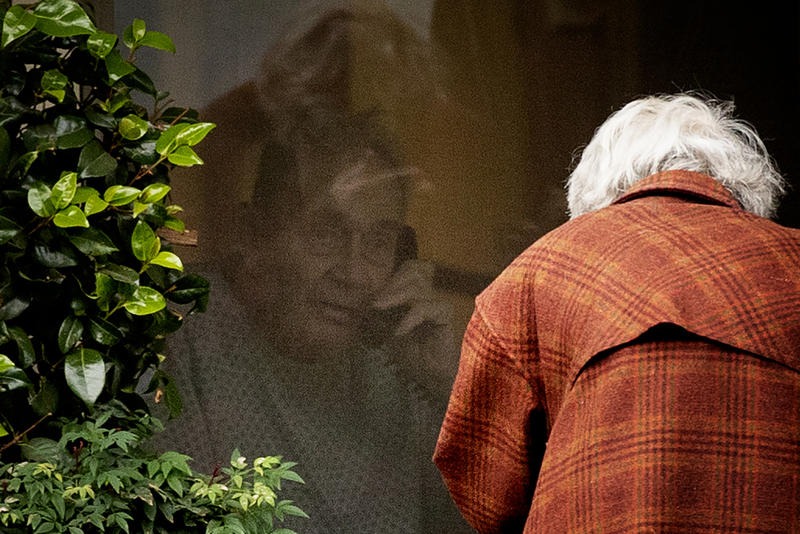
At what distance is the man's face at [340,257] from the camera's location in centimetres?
348

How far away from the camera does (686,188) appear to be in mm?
1755

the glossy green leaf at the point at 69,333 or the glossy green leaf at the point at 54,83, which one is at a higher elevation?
the glossy green leaf at the point at 54,83

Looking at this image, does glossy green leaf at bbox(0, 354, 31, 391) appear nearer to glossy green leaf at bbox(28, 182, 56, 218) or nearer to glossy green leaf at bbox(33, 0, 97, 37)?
glossy green leaf at bbox(28, 182, 56, 218)

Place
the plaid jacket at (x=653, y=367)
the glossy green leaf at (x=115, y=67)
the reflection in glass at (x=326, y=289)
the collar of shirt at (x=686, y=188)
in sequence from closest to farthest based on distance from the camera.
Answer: the plaid jacket at (x=653, y=367)
the collar of shirt at (x=686, y=188)
the glossy green leaf at (x=115, y=67)
the reflection in glass at (x=326, y=289)

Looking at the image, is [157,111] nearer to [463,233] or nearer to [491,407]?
[491,407]

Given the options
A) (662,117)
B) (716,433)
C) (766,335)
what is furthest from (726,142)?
Answer: (716,433)

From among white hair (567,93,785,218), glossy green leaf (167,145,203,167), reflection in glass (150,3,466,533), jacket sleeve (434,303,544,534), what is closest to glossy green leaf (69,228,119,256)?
glossy green leaf (167,145,203,167)

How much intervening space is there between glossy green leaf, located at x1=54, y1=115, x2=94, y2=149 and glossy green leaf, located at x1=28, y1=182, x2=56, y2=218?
14 cm

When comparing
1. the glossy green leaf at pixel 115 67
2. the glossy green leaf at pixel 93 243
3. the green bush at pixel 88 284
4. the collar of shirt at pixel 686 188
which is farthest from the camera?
the glossy green leaf at pixel 115 67

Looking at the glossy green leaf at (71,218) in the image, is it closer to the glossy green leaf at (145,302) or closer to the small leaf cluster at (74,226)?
the small leaf cluster at (74,226)

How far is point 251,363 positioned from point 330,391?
276 millimetres

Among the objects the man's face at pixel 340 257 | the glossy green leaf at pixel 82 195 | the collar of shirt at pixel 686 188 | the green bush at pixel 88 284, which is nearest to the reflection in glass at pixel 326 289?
the man's face at pixel 340 257

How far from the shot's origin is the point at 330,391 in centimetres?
345

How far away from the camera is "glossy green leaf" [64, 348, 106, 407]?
2.02 m
